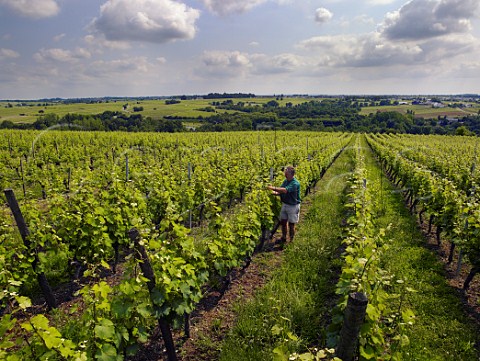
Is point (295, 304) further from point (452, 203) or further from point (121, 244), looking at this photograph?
point (452, 203)

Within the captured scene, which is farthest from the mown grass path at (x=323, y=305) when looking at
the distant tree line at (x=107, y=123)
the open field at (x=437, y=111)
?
the open field at (x=437, y=111)

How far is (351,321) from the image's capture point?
96.4 inches

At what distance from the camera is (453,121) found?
91250 mm

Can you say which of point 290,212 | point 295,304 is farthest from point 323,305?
point 290,212

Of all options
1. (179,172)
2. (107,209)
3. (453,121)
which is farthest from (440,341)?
(453,121)

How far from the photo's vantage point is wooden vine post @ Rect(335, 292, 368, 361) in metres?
2.38

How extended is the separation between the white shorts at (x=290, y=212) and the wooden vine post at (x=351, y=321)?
4873 mm

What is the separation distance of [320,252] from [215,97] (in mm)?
163395

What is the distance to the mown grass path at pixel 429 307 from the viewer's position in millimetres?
4340

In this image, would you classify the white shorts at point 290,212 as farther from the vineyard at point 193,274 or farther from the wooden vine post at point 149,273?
the wooden vine post at point 149,273

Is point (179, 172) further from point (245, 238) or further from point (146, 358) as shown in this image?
point (146, 358)

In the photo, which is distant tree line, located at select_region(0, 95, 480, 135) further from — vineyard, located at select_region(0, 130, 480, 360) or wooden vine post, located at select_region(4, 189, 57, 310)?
wooden vine post, located at select_region(4, 189, 57, 310)

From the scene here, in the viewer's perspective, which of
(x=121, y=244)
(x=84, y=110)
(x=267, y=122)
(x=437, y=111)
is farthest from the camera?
(x=437, y=111)

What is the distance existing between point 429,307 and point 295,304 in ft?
7.76
